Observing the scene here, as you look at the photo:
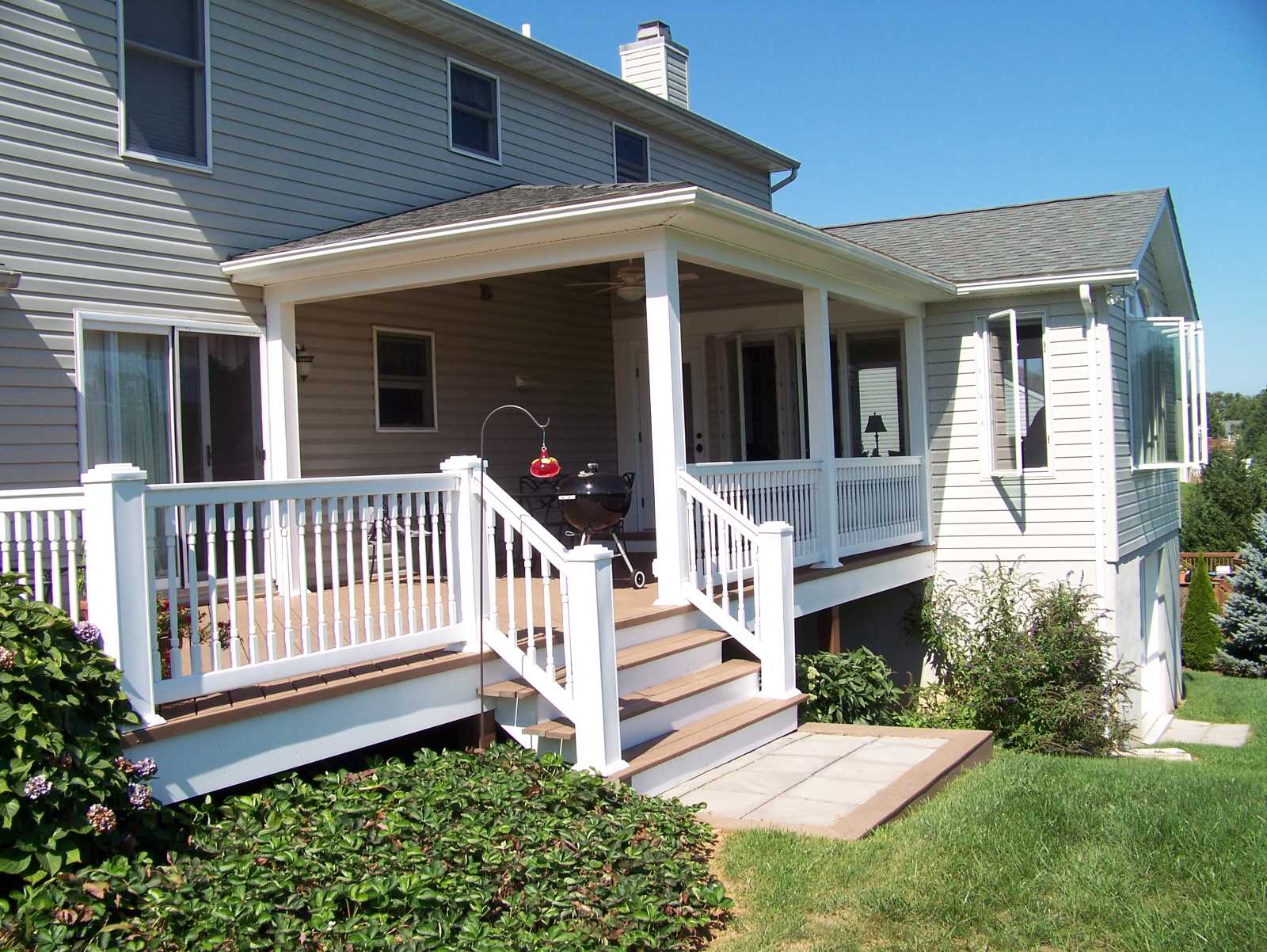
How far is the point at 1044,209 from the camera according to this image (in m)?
15.1

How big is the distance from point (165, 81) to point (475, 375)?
4042 millimetres

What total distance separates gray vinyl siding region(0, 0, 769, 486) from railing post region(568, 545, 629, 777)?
162 inches

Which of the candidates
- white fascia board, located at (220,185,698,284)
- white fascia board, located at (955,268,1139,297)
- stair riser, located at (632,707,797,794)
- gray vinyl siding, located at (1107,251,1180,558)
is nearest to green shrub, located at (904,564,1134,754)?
gray vinyl siding, located at (1107,251,1180,558)

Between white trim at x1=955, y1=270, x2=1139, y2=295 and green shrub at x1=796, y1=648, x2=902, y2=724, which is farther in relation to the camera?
white trim at x1=955, y1=270, x2=1139, y2=295

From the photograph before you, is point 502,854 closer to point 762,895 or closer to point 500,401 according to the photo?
point 762,895

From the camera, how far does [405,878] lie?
4.22 m

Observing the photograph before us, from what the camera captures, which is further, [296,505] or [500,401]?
[500,401]

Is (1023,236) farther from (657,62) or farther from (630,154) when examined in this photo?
(657,62)

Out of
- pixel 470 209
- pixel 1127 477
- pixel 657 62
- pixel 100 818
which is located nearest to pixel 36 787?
pixel 100 818

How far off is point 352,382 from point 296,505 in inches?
187

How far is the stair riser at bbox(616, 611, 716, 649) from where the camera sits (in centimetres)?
727

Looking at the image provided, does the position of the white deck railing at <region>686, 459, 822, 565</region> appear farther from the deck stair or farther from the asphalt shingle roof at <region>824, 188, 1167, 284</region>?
the asphalt shingle roof at <region>824, 188, 1167, 284</region>

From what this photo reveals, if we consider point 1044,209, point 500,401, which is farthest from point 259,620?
point 1044,209

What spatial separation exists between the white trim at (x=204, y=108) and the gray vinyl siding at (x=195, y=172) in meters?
0.04
